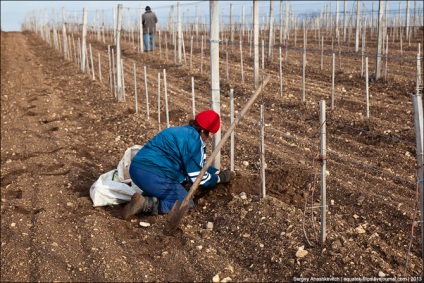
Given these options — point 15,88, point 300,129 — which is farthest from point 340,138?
point 15,88

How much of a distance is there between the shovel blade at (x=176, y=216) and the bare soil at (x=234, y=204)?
104 mm

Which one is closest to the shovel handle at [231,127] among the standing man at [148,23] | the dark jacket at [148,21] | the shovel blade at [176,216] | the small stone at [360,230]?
the shovel blade at [176,216]

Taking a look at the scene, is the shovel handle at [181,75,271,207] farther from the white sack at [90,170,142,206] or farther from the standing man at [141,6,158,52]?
the standing man at [141,6,158,52]

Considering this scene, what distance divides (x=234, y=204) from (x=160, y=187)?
0.74 m

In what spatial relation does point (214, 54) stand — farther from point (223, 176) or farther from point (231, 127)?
point (231, 127)

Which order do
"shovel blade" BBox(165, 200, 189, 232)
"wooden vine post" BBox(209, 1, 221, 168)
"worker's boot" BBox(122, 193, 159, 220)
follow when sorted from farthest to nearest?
"wooden vine post" BBox(209, 1, 221, 168) < "worker's boot" BBox(122, 193, 159, 220) < "shovel blade" BBox(165, 200, 189, 232)

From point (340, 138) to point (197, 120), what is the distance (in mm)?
3362

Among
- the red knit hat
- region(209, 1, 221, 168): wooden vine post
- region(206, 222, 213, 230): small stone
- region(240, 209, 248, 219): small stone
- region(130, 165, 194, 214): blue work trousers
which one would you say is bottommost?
region(206, 222, 213, 230): small stone

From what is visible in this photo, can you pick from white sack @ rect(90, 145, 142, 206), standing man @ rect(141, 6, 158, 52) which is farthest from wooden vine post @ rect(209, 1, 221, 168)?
standing man @ rect(141, 6, 158, 52)

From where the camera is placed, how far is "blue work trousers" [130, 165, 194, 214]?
523cm

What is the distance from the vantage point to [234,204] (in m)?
5.15

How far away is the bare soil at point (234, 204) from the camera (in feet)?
13.3

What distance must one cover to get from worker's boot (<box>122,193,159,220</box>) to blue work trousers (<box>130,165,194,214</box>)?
0.27 feet

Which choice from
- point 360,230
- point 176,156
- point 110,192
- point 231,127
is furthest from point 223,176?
point 360,230
